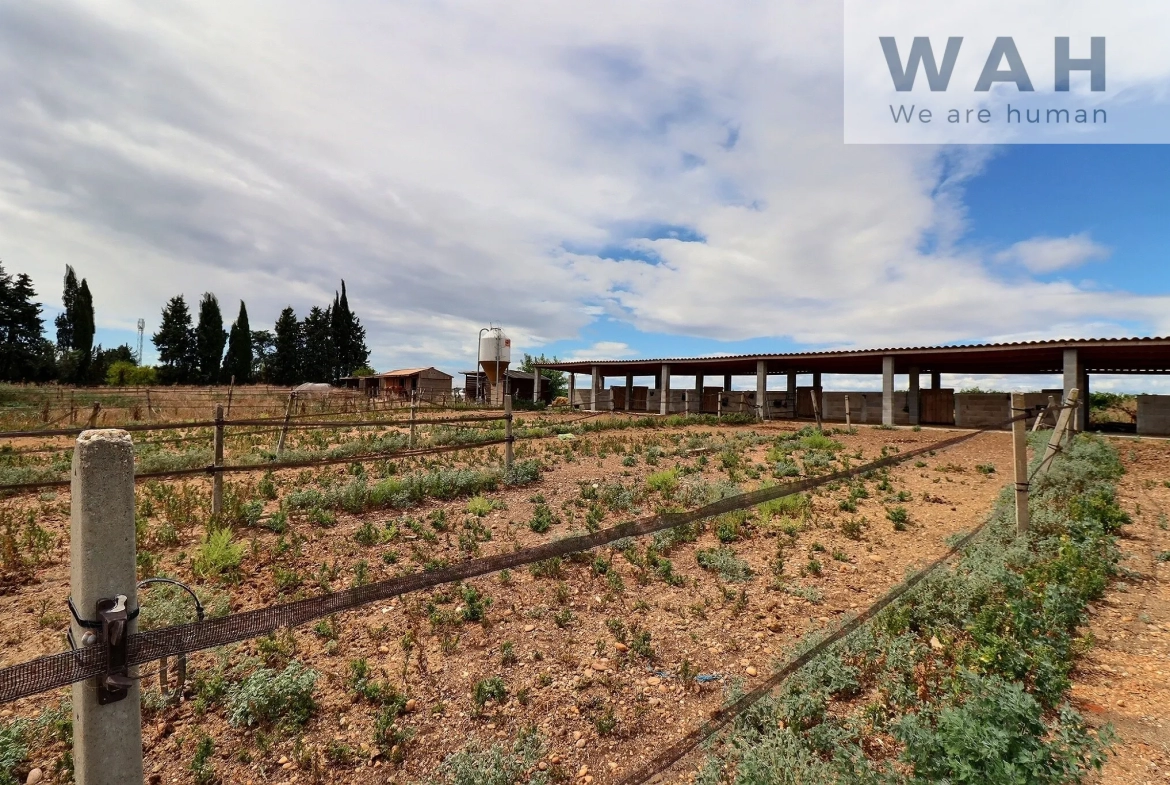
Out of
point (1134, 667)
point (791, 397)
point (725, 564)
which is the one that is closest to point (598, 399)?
point (791, 397)

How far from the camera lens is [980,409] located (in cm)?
2302

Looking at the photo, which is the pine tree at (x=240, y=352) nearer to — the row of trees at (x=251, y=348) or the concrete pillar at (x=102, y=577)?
the row of trees at (x=251, y=348)

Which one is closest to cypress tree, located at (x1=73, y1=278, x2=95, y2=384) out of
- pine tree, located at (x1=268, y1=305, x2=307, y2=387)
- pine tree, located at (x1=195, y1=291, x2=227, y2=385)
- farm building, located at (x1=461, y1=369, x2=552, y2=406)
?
pine tree, located at (x1=195, y1=291, x2=227, y2=385)

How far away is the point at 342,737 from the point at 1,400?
38.8 meters

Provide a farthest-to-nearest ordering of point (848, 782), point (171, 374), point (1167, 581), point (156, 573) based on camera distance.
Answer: point (171, 374)
point (156, 573)
point (1167, 581)
point (848, 782)

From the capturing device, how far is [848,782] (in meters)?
2.34

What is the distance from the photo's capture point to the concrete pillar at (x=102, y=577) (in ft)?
4.82

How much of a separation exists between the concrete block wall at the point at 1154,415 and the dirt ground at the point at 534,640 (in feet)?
57.9

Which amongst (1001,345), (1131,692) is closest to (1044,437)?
(1001,345)

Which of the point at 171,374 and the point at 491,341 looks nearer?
the point at 491,341

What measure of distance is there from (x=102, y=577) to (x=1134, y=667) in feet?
19.5

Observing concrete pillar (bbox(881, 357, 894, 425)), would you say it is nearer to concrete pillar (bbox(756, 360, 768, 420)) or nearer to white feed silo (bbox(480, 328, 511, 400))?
concrete pillar (bbox(756, 360, 768, 420))

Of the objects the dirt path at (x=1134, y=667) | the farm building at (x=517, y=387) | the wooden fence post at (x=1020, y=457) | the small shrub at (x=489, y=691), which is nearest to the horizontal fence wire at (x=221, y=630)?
the small shrub at (x=489, y=691)

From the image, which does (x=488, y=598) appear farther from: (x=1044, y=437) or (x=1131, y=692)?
(x=1044, y=437)
